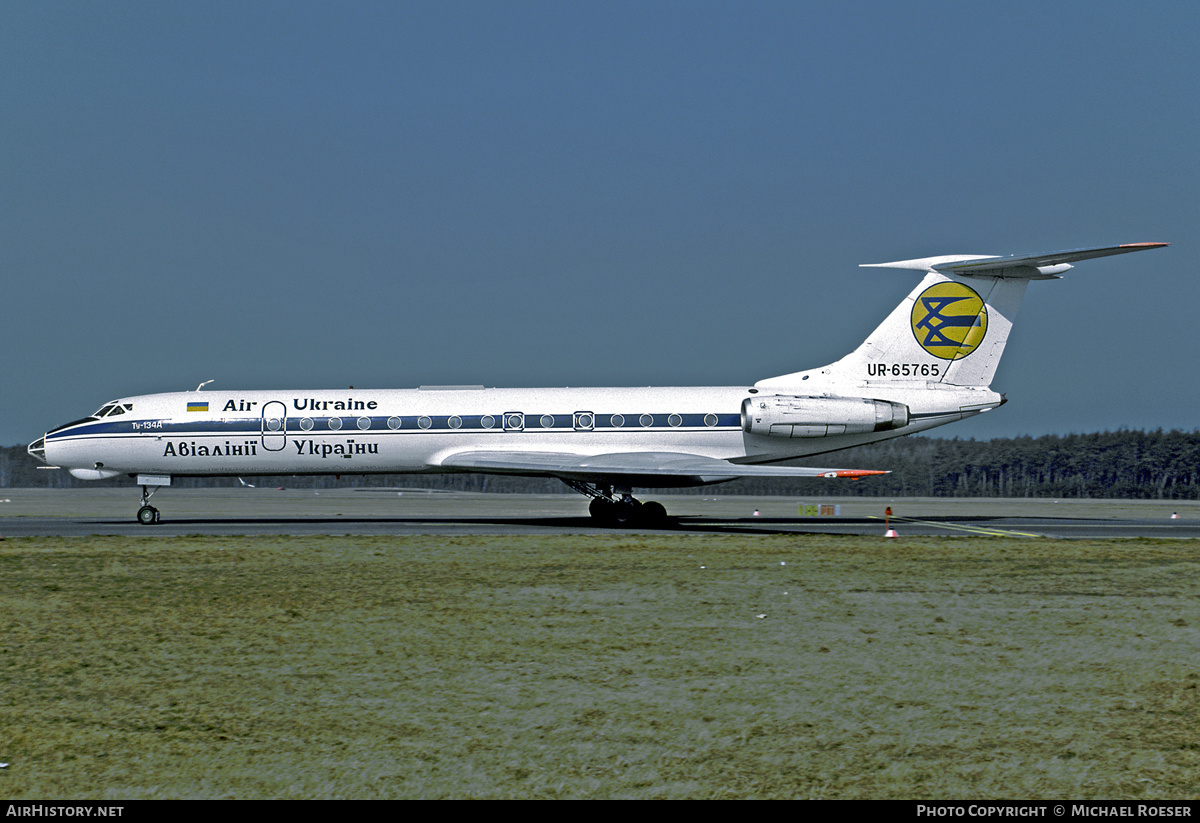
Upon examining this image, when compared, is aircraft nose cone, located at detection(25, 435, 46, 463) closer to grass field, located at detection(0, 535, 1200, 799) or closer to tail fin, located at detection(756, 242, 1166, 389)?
grass field, located at detection(0, 535, 1200, 799)

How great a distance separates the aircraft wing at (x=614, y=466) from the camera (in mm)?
23766

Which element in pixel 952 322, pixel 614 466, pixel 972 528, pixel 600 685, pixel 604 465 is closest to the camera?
pixel 600 685

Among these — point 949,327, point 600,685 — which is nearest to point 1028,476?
point 949,327

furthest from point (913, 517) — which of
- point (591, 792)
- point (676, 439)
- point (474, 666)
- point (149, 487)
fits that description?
point (591, 792)

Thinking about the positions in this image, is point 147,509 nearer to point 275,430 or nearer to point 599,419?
point 275,430

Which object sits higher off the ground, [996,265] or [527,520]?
[996,265]

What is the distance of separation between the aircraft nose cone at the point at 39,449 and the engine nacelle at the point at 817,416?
18.4 meters

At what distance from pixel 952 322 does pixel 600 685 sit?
22087 millimetres

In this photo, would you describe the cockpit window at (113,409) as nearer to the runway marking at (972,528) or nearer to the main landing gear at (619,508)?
the main landing gear at (619,508)

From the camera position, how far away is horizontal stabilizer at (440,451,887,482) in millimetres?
23719

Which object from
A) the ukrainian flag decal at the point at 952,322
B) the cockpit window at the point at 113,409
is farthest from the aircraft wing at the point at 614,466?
the cockpit window at the point at 113,409

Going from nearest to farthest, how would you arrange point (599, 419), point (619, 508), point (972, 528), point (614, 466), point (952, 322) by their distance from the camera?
point (972, 528), point (614, 466), point (619, 508), point (599, 419), point (952, 322)

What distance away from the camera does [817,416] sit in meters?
25.8

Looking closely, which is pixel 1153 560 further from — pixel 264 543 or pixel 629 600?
pixel 264 543
